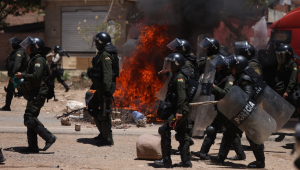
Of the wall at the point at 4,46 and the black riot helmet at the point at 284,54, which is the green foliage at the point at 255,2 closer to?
the wall at the point at 4,46

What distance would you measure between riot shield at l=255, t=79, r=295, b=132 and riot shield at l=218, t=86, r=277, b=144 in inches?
15.7

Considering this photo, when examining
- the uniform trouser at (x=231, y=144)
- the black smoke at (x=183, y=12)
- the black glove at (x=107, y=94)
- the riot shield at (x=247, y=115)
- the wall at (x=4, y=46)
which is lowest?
the wall at (x=4, y=46)

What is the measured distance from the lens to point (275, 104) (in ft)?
16.0

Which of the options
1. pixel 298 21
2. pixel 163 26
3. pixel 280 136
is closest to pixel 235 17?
pixel 298 21

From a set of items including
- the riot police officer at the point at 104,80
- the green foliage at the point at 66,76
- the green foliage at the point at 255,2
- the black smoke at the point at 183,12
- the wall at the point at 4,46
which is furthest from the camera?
the wall at the point at 4,46

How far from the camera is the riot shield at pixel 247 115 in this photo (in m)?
4.41

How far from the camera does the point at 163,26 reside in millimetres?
9117

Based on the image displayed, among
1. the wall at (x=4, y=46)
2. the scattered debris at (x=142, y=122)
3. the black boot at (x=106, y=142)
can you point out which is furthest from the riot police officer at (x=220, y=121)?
the wall at (x=4, y=46)

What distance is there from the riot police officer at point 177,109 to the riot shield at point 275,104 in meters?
1.19

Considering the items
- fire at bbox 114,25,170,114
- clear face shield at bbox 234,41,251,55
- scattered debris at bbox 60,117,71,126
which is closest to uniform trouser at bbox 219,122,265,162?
clear face shield at bbox 234,41,251,55

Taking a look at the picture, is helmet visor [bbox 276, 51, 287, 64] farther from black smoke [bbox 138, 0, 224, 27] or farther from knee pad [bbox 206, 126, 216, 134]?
black smoke [bbox 138, 0, 224, 27]

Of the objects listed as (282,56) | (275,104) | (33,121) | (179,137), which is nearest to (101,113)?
(33,121)

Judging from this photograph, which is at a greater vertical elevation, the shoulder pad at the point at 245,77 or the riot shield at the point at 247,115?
the shoulder pad at the point at 245,77

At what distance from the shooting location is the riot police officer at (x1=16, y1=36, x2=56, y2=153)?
4.96 meters
